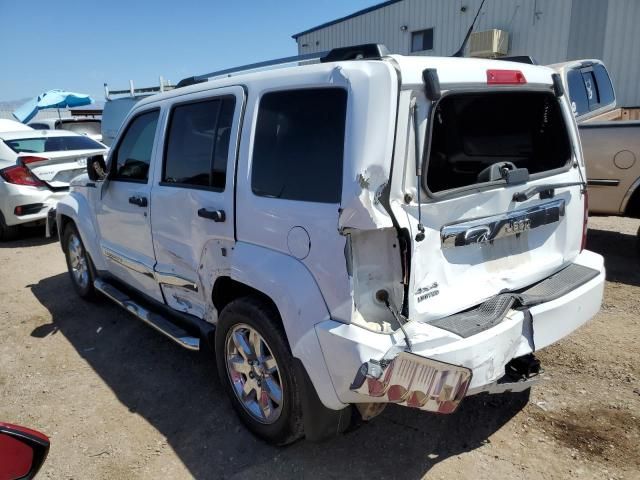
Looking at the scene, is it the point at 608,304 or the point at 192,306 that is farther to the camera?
the point at 608,304

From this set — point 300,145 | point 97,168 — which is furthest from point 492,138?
point 97,168

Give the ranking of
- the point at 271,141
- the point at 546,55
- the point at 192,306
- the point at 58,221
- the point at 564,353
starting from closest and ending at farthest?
the point at 271,141 < the point at 192,306 < the point at 564,353 < the point at 58,221 < the point at 546,55

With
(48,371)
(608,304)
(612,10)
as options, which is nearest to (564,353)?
(608,304)

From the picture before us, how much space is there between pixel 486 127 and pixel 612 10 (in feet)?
39.8

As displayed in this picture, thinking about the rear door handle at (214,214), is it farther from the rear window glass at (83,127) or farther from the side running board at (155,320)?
the rear window glass at (83,127)

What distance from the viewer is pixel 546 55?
13.2 m

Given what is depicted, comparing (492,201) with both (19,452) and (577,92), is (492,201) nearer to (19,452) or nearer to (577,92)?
(19,452)

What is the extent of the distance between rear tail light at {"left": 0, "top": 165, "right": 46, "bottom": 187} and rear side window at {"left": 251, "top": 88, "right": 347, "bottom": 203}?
649 cm

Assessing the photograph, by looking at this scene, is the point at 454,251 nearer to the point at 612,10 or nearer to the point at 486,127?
the point at 486,127

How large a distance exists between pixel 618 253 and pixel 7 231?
8940 millimetres

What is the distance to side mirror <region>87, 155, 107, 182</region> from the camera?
416 centimetres

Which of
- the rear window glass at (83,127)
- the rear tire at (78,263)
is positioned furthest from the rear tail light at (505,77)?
the rear window glass at (83,127)

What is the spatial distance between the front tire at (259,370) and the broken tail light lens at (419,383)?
0.54m

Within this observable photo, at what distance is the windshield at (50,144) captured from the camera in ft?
26.9
